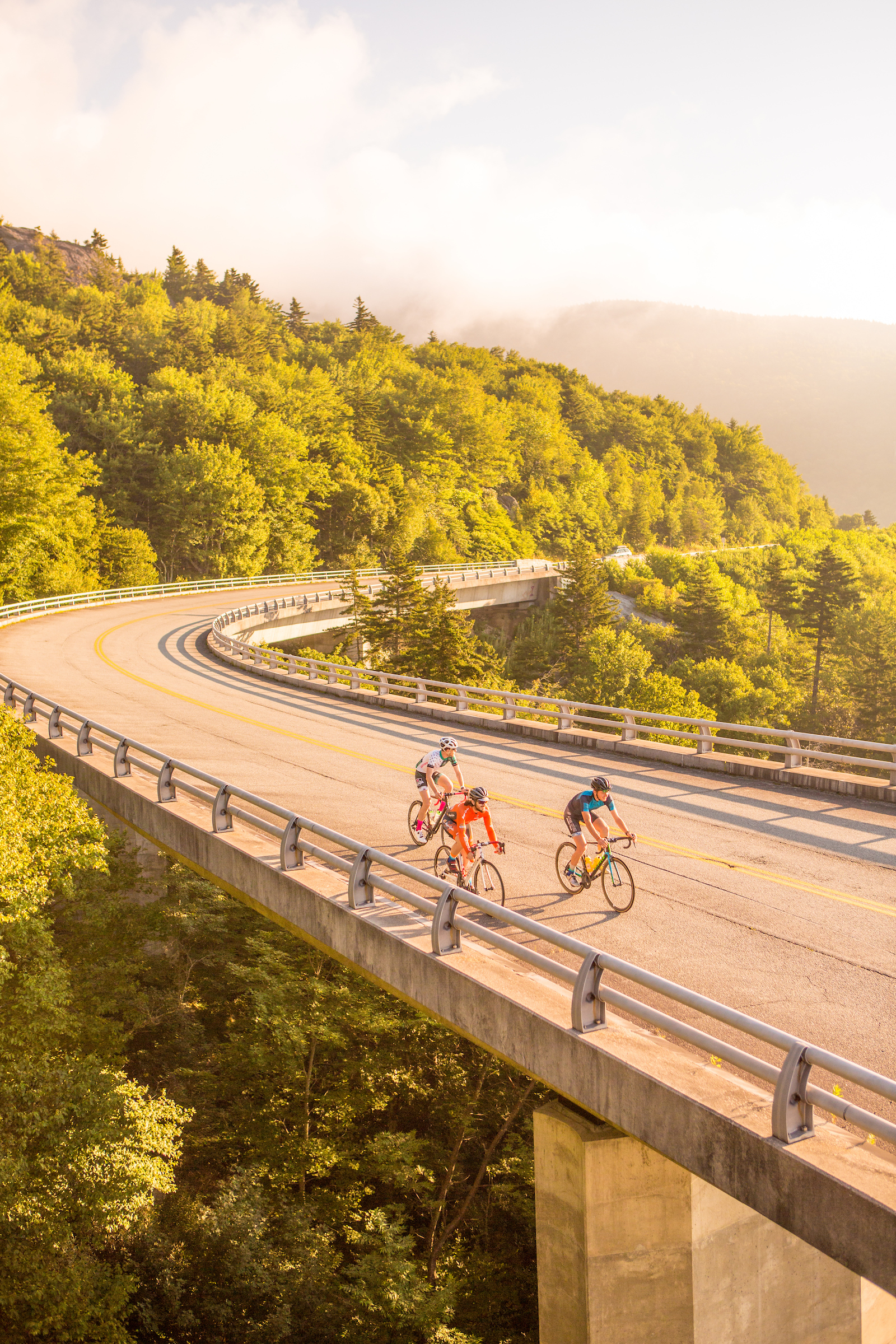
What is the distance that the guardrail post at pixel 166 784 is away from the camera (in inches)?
549

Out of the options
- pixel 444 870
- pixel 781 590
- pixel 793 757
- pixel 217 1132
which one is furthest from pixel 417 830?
pixel 781 590

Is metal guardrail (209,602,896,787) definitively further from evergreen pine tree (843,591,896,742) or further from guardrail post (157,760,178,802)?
evergreen pine tree (843,591,896,742)

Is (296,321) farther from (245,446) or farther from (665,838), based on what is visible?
(665,838)

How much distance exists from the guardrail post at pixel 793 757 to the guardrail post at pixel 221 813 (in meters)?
9.08

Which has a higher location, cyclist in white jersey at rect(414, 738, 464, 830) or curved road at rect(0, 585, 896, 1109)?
cyclist in white jersey at rect(414, 738, 464, 830)

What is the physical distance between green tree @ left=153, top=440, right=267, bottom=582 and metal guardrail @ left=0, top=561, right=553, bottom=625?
281 cm

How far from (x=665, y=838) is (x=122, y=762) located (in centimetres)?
874

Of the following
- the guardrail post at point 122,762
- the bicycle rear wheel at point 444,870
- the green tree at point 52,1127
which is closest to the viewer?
the bicycle rear wheel at point 444,870

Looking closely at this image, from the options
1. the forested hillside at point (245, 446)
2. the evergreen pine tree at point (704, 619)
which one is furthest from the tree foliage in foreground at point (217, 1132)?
the evergreen pine tree at point (704, 619)

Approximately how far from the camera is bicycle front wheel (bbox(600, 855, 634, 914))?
10.1 m

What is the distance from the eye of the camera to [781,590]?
110312mm

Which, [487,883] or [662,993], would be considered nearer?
[662,993]

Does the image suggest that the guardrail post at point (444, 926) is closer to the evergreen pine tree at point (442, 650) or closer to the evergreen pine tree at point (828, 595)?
the evergreen pine tree at point (442, 650)

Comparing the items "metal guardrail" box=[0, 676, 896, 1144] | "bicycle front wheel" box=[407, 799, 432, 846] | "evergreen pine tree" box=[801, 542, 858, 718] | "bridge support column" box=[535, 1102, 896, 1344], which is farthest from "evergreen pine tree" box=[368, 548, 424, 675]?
"evergreen pine tree" box=[801, 542, 858, 718]
